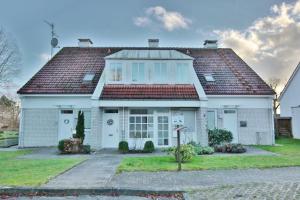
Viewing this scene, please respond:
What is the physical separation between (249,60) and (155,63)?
1142 centimetres

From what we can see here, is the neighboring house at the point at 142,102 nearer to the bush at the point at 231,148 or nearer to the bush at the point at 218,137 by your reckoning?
the bush at the point at 218,137

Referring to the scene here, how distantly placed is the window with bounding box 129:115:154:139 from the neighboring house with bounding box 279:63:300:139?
49.1ft

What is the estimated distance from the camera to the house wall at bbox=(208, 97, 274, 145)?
2177 cm

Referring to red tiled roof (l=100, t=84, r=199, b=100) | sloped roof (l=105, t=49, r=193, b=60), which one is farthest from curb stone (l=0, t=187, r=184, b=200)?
sloped roof (l=105, t=49, r=193, b=60)

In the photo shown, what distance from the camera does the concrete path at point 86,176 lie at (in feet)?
28.1

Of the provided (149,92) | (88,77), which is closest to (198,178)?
(149,92)

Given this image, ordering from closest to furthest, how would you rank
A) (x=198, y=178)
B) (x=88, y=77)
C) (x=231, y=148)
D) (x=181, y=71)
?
(x=198, y=178), (x=231, y=148), (x=181, y=71), (x=88, y=77)

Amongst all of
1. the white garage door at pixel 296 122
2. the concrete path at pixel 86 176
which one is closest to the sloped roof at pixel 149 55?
the concrete path at pixel 86 176

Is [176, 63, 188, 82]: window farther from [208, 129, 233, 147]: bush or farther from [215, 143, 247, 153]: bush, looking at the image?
A: [215, 143, 247, 153]: bush

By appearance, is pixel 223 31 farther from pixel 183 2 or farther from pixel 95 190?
pixel 95 190

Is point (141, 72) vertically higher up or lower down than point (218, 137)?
higher up

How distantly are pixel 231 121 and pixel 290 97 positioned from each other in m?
10.7

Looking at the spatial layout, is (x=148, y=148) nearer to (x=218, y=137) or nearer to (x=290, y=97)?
(x=218, y=137)

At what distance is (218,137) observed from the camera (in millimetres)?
20203
